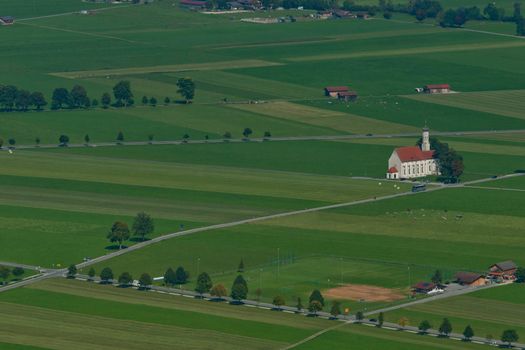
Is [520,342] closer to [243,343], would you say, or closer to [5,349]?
[243,343]

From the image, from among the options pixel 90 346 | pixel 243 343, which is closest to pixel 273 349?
pixel 243 343

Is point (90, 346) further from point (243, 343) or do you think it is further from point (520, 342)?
point (520, 342)

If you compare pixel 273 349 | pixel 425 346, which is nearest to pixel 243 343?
pixel 273 349

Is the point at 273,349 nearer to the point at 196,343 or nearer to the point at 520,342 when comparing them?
the point at 196,343

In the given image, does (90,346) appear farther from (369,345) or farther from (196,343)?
(369,345)

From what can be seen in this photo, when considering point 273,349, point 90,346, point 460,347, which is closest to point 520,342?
point 460,347
